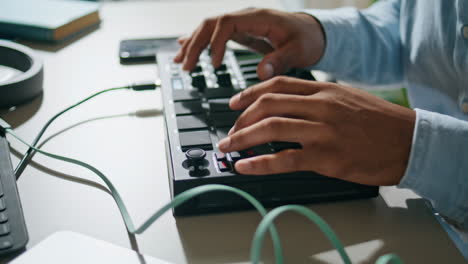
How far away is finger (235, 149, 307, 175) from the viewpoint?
0.45 m

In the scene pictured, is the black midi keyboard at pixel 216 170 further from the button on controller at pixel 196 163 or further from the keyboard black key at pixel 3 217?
the keyboard black key at pixel 3 217

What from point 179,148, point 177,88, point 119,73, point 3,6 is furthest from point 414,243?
point 3,6

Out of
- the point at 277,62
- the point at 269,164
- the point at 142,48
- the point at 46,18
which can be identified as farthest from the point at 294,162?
the point at 46,18

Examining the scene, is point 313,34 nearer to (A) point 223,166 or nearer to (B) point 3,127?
(A) point 223,166

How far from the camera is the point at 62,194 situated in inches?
19.2

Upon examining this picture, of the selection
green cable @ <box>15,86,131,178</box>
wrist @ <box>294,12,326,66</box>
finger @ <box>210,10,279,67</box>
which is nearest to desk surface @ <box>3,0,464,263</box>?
green cable @ <box>15,86,131,178</box>

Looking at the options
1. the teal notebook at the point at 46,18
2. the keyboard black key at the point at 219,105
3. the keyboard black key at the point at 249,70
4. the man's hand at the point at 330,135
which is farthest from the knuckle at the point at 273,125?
the teal notebook at the point at 46,18

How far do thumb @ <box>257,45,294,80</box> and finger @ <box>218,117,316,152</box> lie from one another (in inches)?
7.0

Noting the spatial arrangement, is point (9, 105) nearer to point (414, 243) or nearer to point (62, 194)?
point (62, 194)

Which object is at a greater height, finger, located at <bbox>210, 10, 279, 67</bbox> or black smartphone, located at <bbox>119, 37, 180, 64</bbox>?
finger, located at <bbox>210, 10, 279, 67</bbox>

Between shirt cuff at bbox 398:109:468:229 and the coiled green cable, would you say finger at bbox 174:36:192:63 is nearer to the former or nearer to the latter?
the coiled green cable

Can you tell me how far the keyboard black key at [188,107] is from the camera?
1.87 feet

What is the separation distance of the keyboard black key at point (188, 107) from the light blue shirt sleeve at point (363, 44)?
0.26 metres

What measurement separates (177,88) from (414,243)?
0.36 meters
